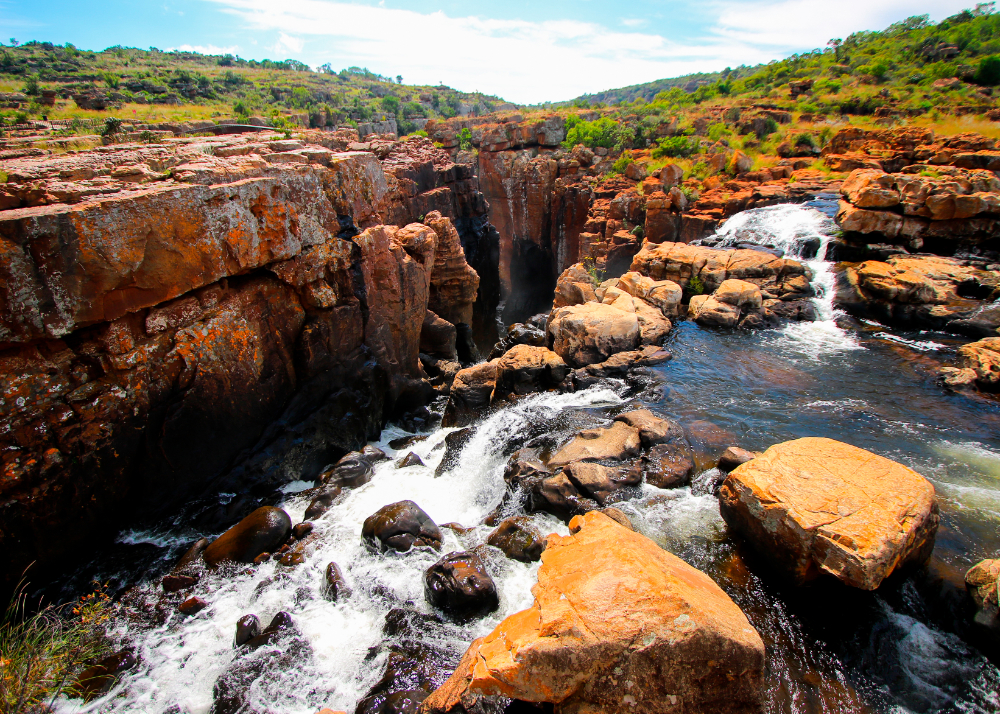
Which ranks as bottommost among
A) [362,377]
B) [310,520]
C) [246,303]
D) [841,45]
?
[310,520]

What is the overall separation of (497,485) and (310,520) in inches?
141

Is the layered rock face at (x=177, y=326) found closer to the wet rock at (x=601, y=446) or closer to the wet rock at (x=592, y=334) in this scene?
the wet rock at (x=592, y=334)

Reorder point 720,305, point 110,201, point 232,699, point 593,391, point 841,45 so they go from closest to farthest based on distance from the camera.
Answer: point 232,699, point 110,201, point 593,391, point 720,305, point 841,45

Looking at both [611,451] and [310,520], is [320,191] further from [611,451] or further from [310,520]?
[611,451]

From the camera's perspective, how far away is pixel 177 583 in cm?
736

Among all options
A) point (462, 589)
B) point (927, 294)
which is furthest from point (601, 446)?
point (927, 294)

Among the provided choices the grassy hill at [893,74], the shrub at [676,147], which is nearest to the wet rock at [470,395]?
the shrub at [676,147]

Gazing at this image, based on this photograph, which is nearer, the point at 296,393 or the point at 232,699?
the point at 232,699

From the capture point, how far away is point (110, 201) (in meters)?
7.34

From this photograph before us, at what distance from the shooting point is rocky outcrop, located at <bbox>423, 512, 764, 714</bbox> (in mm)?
3898

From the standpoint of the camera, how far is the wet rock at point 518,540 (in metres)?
7.20

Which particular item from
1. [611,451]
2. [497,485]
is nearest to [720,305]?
[611,451]

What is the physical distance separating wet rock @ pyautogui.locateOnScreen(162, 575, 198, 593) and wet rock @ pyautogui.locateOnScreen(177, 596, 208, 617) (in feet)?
1.23

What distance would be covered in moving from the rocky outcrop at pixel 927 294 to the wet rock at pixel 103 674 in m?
18.8
